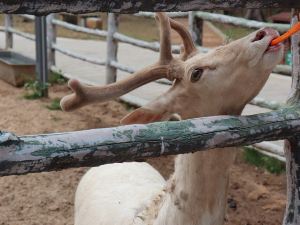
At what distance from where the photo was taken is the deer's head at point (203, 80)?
222 cm

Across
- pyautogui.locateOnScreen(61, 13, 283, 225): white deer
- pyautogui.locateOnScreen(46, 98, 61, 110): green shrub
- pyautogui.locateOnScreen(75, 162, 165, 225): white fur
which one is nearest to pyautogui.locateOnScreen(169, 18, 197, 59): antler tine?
pyautogui.locateOnScreen(61, 13, 283, 225): white deer

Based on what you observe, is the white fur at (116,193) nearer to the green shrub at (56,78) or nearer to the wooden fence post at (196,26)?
the wooden fence post at (196,26)

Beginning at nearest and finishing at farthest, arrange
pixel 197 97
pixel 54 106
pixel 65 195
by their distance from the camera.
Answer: pixel 197 97 → pixel 65 195 → pixel 54 106

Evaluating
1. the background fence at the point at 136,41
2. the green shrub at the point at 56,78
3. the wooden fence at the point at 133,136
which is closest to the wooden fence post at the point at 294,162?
the wooden fence at the point at 133,136

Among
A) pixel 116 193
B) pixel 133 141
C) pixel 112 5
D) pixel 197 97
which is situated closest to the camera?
pixel 112 5

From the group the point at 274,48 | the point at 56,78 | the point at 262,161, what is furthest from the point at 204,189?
the point at 56,78

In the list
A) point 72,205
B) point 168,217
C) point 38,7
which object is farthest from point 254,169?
point 38,7

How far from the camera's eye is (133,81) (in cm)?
244

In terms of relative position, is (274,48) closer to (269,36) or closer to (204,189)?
(269,36)

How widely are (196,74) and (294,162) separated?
0.54 metres

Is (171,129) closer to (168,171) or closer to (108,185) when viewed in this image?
(108,185)

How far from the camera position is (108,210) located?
317 cm

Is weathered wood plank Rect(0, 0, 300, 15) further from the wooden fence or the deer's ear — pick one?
the deer's ear

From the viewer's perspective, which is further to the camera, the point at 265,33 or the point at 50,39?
the point at 50,39
